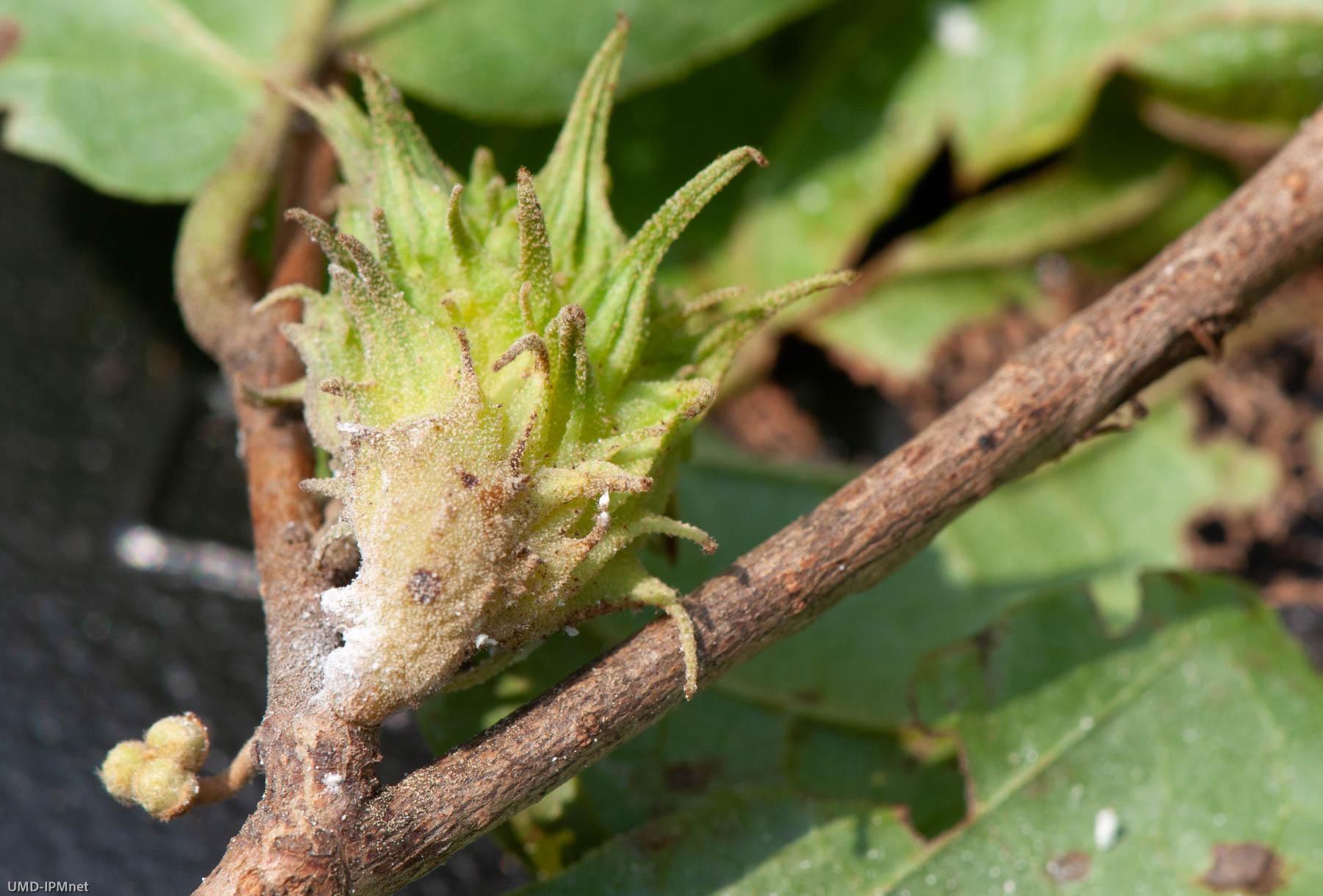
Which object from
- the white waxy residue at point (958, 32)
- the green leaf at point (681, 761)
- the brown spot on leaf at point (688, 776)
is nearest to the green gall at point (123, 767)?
the green leaf at point (681, 761)

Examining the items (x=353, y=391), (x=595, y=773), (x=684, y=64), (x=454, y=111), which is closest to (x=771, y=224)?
(x=684, y=64)

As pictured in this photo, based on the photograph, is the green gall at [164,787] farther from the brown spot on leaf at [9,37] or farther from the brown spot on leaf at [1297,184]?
the brown spot on leaf at [1297,184]

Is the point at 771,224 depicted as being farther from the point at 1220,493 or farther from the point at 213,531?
the point at 213,531

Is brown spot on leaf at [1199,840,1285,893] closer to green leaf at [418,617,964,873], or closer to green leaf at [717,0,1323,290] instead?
green leaf at [418,617,964,873]

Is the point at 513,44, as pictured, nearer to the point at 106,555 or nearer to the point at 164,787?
the point at 106,555

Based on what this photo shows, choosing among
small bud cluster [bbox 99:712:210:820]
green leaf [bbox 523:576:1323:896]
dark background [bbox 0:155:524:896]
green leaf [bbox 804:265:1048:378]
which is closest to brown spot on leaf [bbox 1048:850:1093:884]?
green leaf [bbox 523:576:1323:896]

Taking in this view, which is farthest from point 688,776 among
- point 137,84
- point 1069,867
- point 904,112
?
point 137,84

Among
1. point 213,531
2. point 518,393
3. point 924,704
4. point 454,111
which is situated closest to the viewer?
point 518,393
